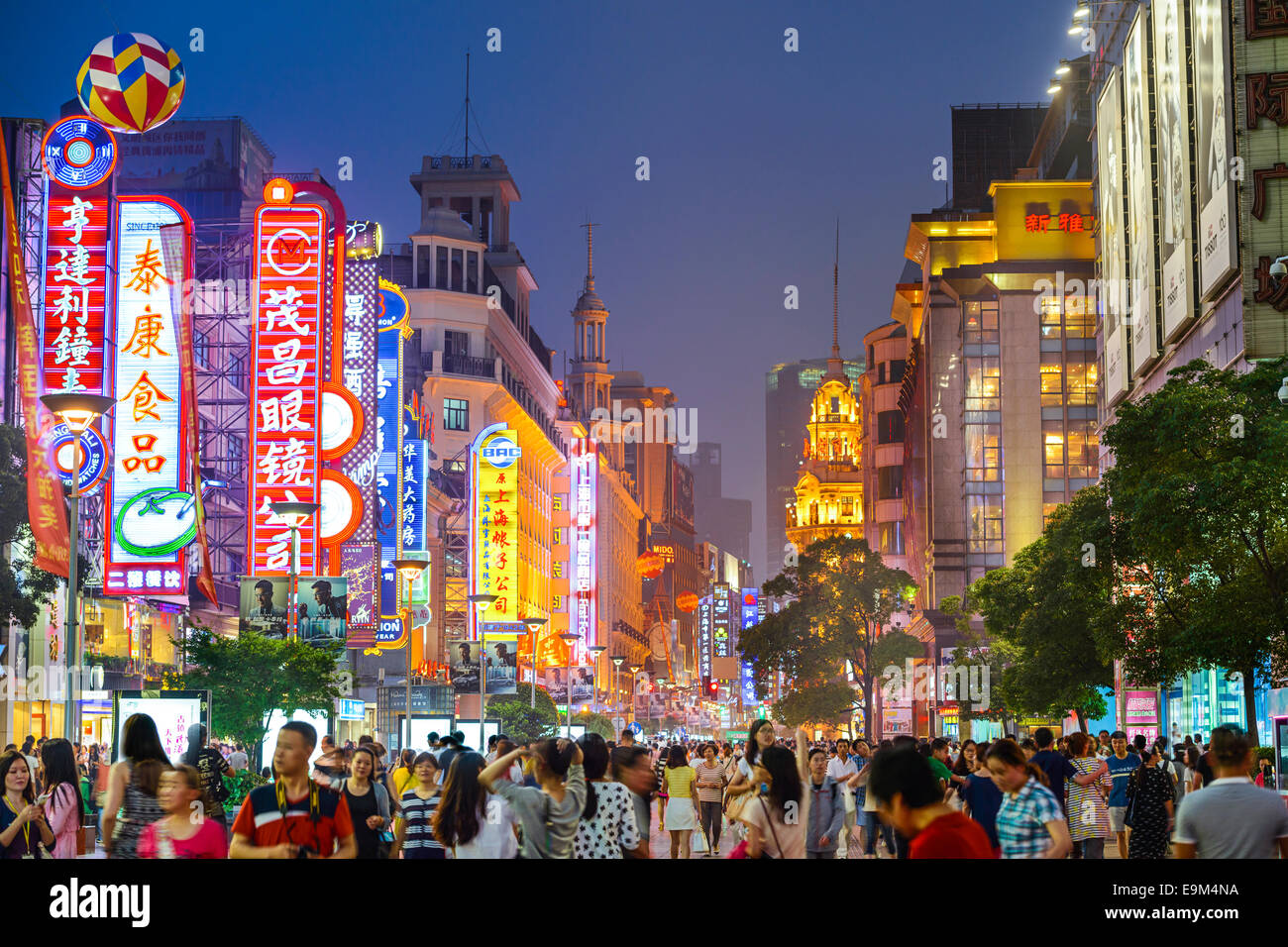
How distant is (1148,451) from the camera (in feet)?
107

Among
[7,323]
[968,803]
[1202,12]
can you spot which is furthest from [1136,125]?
[968,803]

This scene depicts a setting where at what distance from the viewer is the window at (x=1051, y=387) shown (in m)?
95.1

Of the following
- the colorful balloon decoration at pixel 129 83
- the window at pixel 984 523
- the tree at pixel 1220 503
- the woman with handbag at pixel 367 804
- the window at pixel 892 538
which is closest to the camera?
the woman with handbag at pixel 367 804

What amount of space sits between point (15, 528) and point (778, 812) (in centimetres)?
2733

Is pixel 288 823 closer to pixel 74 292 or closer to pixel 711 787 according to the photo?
pixel 711 787

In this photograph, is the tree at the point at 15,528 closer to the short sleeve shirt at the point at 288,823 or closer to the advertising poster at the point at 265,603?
the advertising poster at the point at 265,603

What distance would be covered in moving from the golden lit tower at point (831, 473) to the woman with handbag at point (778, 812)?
516 ft

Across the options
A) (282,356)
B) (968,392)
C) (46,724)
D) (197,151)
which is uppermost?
(197,151)

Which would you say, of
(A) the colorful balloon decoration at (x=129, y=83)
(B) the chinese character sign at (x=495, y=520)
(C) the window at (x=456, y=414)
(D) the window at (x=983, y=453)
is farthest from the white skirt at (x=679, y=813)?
(C) the window at (x=456, y=414)

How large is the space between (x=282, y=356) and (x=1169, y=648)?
77.4 feet

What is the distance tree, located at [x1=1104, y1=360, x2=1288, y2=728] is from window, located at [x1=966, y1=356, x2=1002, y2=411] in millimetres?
63080

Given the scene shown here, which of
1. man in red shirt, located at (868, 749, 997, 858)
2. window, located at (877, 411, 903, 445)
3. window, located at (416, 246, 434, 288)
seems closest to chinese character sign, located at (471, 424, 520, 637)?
window, located at (416, 246, 434, 288)
